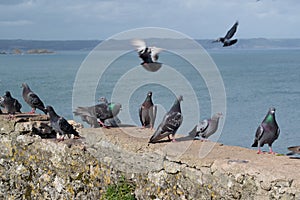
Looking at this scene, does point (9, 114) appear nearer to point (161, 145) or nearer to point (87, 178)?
point (87, 178)

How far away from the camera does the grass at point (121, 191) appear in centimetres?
682

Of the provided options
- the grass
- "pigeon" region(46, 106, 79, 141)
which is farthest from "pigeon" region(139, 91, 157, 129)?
the grass

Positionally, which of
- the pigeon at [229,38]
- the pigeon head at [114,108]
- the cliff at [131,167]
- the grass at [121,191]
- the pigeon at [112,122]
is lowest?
the grass at [121,191]

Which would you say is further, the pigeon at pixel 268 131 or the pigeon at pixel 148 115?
the pigeon at pixel 148 115

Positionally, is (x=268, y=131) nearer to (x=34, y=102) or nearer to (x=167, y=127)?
(x=167, y=127)

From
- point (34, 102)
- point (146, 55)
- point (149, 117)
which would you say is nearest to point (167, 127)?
point (149, 117)

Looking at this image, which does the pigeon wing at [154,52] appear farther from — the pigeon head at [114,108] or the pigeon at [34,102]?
the pigeon at [34,102]

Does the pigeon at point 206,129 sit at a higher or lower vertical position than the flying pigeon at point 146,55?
lower

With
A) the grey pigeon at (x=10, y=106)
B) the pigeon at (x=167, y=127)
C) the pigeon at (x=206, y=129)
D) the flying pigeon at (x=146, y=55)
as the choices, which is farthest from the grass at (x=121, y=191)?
the grey pigeon at (x=10, y=106)

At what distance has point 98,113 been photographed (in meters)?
8.50

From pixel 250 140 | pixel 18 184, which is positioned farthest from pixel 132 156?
pixel 250 140

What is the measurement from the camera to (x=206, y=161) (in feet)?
20.2

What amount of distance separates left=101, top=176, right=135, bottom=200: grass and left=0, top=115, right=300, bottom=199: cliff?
2.4 inches

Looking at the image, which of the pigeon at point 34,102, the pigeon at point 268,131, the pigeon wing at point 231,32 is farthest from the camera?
the pigeon at point 34,102
